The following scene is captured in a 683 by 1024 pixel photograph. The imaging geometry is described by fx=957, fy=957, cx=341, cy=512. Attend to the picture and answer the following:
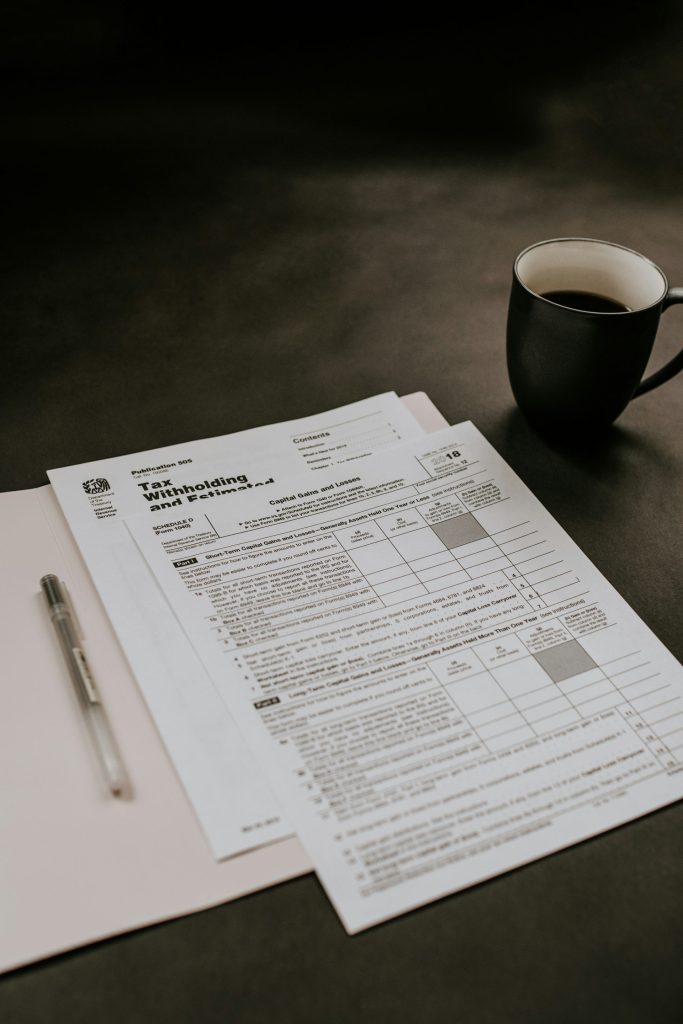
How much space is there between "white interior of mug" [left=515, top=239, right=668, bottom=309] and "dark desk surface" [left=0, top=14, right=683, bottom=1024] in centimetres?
10

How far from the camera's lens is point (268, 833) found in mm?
473

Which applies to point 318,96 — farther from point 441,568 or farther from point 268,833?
point 268,833

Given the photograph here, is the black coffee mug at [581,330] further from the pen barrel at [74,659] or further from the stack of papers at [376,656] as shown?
the pen barrel at [74,659]

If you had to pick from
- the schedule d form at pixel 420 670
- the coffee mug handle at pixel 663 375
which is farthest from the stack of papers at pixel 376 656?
the coffee mug handle at pixel 663 375

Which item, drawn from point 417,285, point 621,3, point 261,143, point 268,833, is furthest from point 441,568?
point 621,3

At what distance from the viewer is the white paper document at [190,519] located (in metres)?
0.49

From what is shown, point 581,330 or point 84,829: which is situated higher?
point 581,330

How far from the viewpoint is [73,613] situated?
574mm

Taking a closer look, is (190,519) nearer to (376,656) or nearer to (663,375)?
(376,656)

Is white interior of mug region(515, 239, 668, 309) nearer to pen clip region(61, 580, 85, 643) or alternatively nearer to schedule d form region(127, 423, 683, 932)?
schedule d form region(127, 423, 683, 932)

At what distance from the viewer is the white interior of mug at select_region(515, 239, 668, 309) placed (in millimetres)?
700

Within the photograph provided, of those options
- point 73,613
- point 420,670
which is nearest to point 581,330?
point 420,670

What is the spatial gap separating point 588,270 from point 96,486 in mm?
397

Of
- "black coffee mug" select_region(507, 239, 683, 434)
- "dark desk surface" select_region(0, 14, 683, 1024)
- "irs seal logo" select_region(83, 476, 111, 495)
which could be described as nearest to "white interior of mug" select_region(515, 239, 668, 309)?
"black coffee mug" select_region(507, 239, 683, 434)
